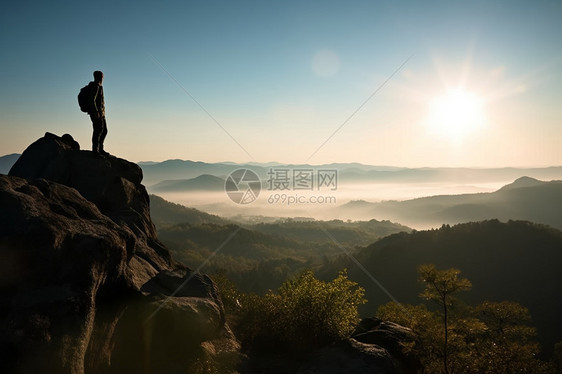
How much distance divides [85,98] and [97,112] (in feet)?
3.48

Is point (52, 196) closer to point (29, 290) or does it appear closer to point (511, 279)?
point (29, 290)

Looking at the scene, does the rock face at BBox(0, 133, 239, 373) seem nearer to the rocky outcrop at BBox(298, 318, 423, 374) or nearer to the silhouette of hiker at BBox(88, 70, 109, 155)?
the silhouette of hiker at BBox(88, 70, 109, 155)

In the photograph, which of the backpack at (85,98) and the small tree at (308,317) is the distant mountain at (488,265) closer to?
the small tree at (308,317)

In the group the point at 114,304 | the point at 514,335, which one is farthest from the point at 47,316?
the point at 514,335

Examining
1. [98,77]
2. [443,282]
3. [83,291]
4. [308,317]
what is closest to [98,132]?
[98,77]

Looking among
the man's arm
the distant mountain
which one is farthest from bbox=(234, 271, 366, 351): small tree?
the distant mountain

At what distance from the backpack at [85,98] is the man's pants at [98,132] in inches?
28.2

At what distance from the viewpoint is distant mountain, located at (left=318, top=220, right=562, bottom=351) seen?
5536 inches

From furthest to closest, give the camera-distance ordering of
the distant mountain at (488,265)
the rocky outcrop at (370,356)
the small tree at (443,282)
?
1. the distant mountain at (488,265)
2. the small tree at (443,282)
3. the rocky outcrop at (370,356)

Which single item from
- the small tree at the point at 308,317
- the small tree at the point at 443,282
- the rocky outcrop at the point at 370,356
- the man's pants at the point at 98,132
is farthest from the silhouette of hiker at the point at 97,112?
the small tree at the point at 443,282

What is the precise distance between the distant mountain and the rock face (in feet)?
479

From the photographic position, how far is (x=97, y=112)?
22.6 meters

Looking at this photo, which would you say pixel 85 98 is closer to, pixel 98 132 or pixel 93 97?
pixel 93 97

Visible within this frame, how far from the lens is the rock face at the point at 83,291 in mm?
10078
